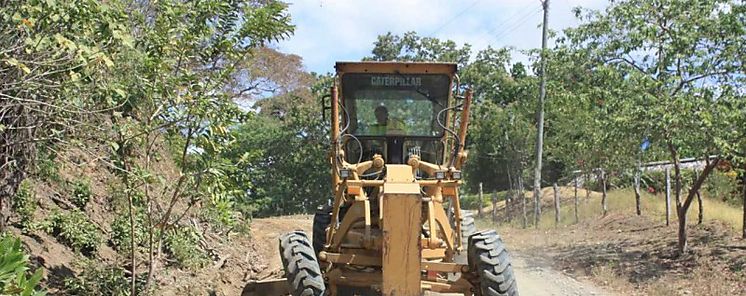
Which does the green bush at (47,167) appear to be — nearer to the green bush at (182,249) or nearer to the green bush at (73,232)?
the green bush at (73,232)

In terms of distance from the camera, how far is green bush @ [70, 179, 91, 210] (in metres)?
9.52

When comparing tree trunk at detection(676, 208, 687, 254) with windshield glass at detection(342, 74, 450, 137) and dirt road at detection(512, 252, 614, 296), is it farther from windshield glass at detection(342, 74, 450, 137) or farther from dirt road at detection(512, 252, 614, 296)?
windshield glass at detection(342, 74, 450, 137)

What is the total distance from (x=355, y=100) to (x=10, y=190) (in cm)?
364

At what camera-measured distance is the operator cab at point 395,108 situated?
27.4 feet

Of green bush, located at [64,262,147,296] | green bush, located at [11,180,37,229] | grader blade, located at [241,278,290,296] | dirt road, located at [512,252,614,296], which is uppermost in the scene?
green bush, located at [11,180,37,229]

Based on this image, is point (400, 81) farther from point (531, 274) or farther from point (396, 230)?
point (531, 274)

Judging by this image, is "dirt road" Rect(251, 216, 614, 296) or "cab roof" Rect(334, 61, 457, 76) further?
"dirt road" Rect(251, 216, 614, 296)

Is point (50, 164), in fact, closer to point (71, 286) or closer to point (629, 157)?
point (71, 286)

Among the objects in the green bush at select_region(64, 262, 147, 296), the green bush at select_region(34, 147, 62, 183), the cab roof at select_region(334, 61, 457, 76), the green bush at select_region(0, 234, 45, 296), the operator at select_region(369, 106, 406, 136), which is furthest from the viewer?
the operator at select_region(369, 106, 406, 136)

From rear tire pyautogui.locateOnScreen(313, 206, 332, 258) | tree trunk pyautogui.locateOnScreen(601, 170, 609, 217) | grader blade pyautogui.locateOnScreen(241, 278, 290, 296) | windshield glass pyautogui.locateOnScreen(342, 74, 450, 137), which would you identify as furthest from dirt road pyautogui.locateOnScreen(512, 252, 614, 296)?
tree trunk pyautogui.locateOnScreen(601, 170, 609, 217)

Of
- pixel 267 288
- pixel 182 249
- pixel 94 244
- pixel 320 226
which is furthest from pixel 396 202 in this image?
pixel 182 249

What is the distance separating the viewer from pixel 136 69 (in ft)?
21.8

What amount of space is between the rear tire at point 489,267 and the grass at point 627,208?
964cm

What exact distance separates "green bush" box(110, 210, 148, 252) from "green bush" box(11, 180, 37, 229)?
111 cm
